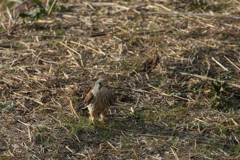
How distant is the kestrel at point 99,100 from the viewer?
4551 millimetres

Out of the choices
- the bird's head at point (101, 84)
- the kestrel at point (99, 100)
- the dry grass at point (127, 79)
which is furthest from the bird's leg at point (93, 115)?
the bird's head at point (101, 84)

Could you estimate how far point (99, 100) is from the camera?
4559mm

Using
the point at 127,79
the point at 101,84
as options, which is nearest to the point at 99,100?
the point at 101,84

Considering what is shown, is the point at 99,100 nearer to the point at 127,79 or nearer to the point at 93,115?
the point at 93,115

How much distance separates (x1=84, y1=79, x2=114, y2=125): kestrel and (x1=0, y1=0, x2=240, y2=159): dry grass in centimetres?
21

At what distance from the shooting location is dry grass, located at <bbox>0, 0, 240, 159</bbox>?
423 cm

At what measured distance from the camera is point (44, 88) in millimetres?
5242

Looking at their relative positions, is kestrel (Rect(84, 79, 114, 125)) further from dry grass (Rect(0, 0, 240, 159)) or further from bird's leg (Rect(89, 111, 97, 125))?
dry grass (Rect(0, 0, 240, 159))

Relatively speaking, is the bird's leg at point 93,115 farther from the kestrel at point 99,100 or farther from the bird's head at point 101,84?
the bird's head at point 101,84

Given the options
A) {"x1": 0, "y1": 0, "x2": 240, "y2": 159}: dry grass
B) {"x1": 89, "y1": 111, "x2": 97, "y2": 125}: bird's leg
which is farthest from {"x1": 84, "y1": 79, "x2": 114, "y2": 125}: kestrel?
{"x1": 0, "y1": 0, "x2": 240, "y2": 159}: dry grass

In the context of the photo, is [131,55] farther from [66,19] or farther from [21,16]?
[21,16]

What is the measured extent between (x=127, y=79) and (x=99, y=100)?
1.10 metres

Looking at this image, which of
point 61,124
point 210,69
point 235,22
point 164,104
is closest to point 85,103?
point 61,124

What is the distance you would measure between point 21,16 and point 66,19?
100cm
